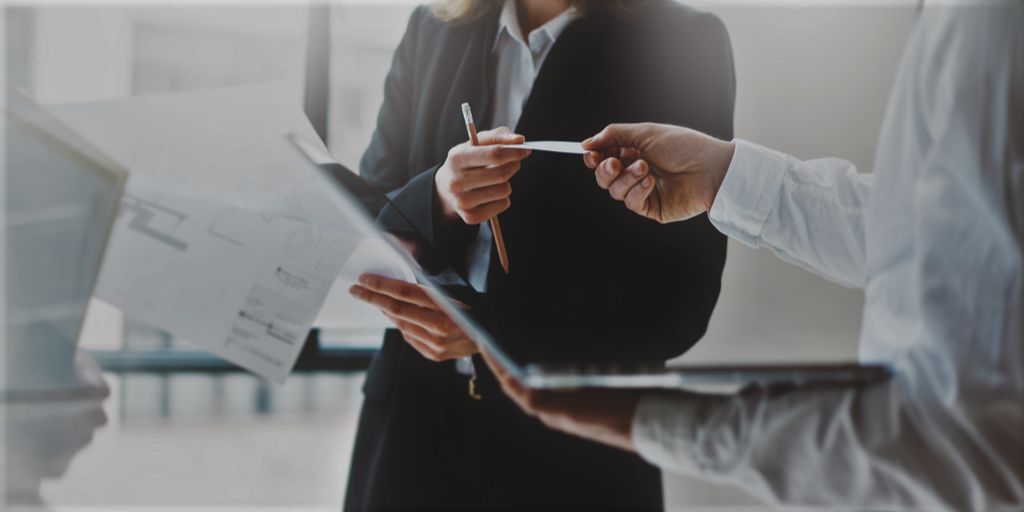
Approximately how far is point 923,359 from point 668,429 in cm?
15

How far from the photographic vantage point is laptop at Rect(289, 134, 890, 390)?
0.91 feet

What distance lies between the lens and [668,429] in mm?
312

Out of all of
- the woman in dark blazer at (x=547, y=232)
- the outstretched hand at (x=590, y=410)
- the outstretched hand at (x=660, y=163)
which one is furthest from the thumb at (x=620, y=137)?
the outstretched hand at (x=590, y=410)

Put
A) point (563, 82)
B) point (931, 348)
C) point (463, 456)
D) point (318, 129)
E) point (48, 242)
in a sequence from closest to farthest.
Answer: point (931, 348) < point (48, 242) < point (463, 456) < point (563, 82) < point (318, 129)

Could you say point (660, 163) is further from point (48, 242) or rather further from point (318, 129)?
point (318, 129)

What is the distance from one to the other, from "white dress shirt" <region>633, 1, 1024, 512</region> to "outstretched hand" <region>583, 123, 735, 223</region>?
0.29m

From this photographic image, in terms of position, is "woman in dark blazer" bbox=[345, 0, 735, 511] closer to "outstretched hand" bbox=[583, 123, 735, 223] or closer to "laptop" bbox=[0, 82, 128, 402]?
"outstretched hand" bbox=[583, 123, 735, 223]

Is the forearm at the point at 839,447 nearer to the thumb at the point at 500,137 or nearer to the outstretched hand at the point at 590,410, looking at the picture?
the outstretched hand at the point at 590,410

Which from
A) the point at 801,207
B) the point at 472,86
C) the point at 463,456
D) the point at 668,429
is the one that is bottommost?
the point at 463,456

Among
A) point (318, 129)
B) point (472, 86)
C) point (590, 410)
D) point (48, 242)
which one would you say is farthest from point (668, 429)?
point (318, 129)

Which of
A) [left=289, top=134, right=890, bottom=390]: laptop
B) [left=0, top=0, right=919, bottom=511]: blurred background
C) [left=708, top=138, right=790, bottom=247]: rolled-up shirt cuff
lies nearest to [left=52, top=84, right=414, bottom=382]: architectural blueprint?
[left=289, top=134, right=890, bottom=390]: laptop

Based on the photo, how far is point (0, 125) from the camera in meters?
0.37

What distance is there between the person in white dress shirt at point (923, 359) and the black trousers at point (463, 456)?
123mm

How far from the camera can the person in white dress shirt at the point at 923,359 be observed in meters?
0.27
